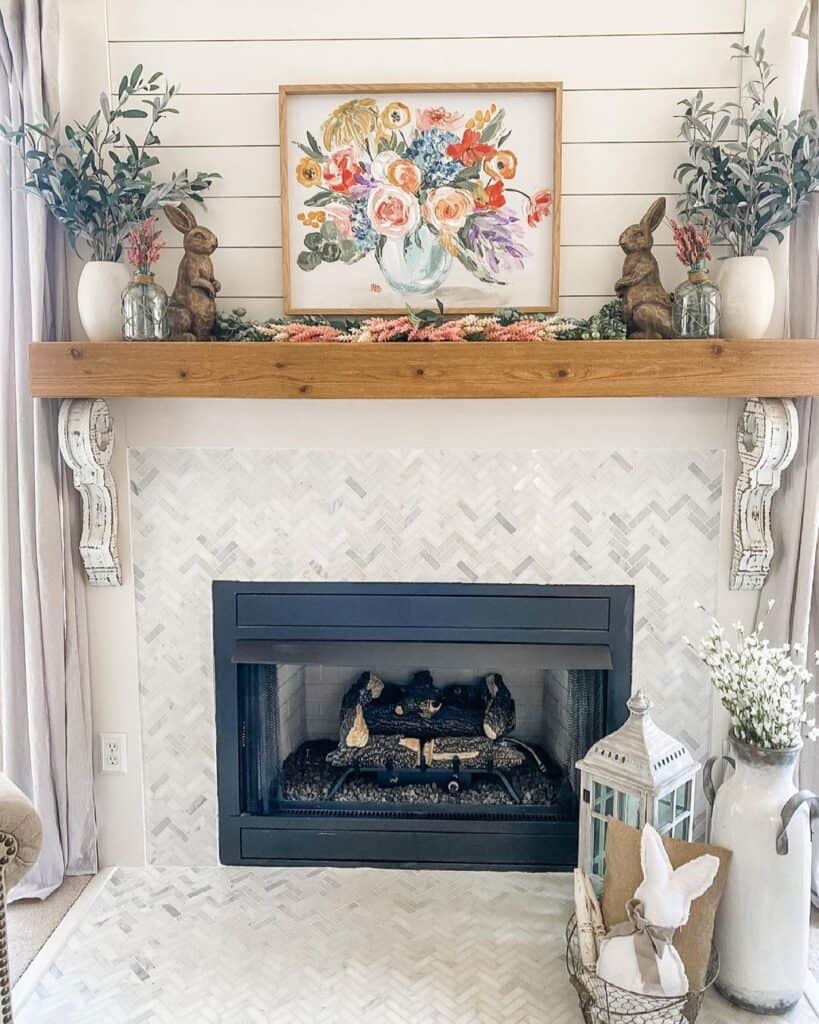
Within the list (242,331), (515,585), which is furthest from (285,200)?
(515,585)

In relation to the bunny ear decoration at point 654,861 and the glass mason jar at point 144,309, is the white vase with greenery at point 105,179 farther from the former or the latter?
the bunny ear decoration at point 654,861

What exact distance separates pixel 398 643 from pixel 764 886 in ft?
3.28

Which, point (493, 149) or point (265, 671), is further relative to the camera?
→ point (265, 671)

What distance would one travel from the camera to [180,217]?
85.0 inches

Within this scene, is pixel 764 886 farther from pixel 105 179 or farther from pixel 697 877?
pixel 105 179

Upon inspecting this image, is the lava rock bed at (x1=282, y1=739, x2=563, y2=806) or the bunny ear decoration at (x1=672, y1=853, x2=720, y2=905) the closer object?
the bunny ear decoration at (x1=672, y1=853, x2=720, y2=905)

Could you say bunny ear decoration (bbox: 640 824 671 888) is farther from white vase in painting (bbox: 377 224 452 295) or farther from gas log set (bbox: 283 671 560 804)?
white vase in painting (bbox: 377 224 452 295)

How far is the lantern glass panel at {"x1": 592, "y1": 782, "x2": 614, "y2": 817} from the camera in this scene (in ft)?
7.00

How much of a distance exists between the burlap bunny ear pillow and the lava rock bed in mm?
491

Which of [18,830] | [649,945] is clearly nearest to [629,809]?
[649,945]

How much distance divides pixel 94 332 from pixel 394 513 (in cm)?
86

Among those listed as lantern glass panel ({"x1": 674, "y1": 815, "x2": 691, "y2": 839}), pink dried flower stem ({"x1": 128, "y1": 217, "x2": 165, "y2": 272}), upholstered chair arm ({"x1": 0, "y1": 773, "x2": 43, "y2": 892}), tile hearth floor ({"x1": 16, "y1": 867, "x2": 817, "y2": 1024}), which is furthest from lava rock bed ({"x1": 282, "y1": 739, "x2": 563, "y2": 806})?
pink dried flower stem ({"x1": 128, "y1": 217, "x2": 165, "y2": 272})

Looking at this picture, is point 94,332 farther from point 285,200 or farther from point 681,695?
point 681,695

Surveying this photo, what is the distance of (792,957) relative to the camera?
1.89 meters
